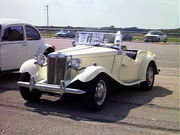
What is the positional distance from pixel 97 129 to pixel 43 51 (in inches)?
218

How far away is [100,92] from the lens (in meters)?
5.66

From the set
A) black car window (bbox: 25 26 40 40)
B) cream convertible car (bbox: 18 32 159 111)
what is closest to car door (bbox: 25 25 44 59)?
black car window (bbox: 25 26 40 40)

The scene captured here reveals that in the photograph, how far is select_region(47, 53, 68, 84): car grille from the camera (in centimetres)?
570

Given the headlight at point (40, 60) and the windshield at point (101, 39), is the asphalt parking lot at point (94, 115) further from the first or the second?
the windshield at point (101, 39)

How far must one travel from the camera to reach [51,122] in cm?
489

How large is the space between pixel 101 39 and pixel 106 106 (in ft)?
6.31

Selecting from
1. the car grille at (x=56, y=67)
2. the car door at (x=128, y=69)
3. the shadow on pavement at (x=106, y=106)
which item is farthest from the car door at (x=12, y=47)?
the car door at (x=128, y=69)

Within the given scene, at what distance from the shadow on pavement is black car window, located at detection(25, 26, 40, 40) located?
11.2 feet

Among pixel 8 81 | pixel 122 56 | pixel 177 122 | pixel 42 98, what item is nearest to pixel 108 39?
pixel 122 56

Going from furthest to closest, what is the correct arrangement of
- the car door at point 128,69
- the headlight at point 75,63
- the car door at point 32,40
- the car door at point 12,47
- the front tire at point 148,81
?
the car door at point 32,40, the car door at point 12,47, the front tire at point 148,81, the car door at point 128,69, the headlight at point 75,63

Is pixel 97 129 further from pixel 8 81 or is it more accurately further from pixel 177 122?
pixel 8 81

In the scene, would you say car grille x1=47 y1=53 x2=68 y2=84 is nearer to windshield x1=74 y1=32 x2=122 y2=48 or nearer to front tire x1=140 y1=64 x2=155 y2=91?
windshield x1=74 y1=32 x2=122 y2=48

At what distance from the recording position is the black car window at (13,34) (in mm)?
8330

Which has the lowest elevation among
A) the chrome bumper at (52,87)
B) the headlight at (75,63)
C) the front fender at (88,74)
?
the chrome bumper at (52,87)
